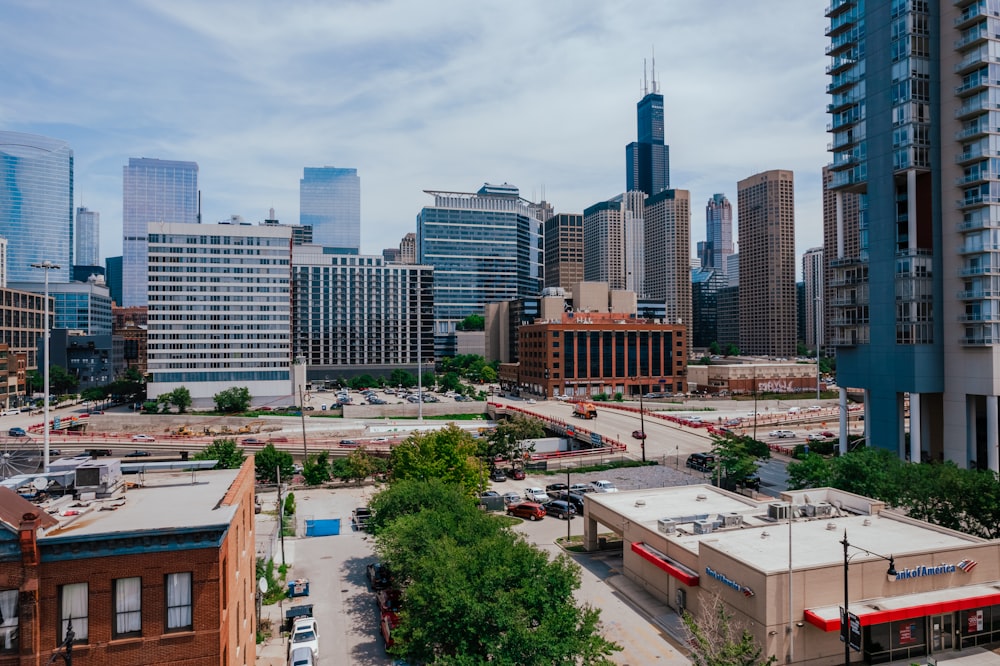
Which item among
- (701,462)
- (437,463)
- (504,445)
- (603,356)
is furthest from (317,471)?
(603,356)

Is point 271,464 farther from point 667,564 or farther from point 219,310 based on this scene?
point 219,310

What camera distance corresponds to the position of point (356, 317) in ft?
632

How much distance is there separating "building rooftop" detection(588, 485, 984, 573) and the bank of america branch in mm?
101

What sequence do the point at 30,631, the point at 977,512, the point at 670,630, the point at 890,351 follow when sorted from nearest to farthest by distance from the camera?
the point at 30,631
the point at 670,630
the point at 977,512
the point at 890,351

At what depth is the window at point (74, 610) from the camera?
16.2 meters

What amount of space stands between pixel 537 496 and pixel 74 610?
49.1 metres

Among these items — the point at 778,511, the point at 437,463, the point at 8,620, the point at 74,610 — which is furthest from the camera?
the point at 437,463

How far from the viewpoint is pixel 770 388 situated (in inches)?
6250

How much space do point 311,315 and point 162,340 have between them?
60.9 m

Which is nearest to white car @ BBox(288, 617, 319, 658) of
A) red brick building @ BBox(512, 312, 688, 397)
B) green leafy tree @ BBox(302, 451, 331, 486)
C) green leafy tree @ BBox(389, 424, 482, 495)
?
green leafy tree @ BBox(389, 424, 482, 495)

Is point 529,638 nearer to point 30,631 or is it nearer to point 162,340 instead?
point 30,631

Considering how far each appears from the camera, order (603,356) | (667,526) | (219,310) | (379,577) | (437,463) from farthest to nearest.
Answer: (603,356) → (219,310) → (437,463) → (379,577) → (667,526)

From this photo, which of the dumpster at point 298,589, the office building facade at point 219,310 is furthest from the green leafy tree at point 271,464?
the office building facade at point 219,310

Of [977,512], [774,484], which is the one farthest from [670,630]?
[774,484]
